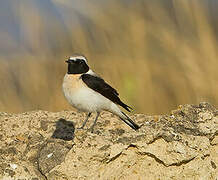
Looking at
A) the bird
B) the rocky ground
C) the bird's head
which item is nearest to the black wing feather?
the bird

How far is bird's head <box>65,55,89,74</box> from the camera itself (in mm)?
5430

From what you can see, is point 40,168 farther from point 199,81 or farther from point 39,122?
point 199,81

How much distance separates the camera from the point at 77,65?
5.47m

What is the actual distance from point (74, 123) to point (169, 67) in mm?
1482

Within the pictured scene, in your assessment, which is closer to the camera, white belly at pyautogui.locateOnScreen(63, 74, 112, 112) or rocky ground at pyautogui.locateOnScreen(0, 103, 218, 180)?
rocky ground at pyautogui.locateOnScreen(0, 103, 218, 180)

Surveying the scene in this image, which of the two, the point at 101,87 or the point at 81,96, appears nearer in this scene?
the point at 81,96

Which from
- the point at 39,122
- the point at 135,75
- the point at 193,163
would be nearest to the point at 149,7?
the point at 135,75

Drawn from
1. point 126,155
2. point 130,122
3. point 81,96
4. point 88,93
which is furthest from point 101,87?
point 126,155

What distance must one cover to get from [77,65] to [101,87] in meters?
0.40

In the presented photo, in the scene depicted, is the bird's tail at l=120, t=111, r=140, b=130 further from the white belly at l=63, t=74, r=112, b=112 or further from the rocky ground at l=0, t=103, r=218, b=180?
the rocky ground at l=0, t=103, r=218, b=180

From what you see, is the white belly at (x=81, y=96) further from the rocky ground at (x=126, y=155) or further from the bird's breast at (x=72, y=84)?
the rocky ground at (x=126, y=155)

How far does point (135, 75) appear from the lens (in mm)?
5848

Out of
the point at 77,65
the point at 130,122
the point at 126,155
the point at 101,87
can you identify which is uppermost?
the point at 77,65

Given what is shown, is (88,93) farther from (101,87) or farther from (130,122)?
(130,122)
